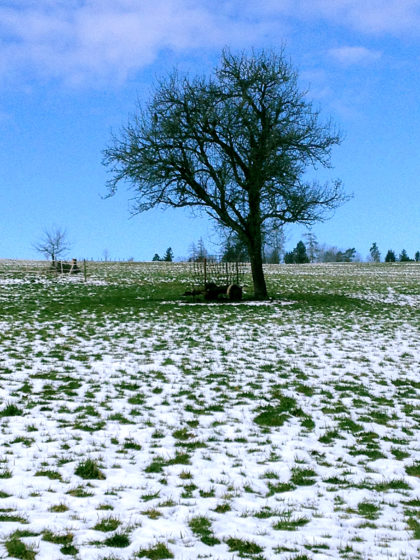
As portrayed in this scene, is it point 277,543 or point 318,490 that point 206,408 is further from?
point 277,543

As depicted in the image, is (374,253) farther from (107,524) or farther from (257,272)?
(107,524)

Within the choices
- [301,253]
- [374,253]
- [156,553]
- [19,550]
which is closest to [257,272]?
[156,553]

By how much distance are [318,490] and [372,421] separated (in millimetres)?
2864

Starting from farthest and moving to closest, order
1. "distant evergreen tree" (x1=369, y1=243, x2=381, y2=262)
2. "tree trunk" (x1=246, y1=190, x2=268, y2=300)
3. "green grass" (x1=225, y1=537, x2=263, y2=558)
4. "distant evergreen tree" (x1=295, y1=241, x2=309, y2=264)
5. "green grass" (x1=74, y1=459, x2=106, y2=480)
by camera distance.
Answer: "distant evergreen tree" (x1=369, y1=243, x2=381, y2=262) < "distant evergreen tree" (x1=295, y1=241, x2=309, y2=264) < "tree trunk" (x1=246, y1=190, x2=268, y2=300) < "green grass" (x1=74, y1=459, x2=106, y2=480) < "green grass" (x1=225, y1=537, x2=263, y2=558)

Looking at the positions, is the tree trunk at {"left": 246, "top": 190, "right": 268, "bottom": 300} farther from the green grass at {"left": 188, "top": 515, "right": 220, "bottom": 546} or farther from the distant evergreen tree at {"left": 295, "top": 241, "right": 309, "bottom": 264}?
the distant evergreen tree at {"left": 295, "top": 241, "right": 309, "bottom": 264}

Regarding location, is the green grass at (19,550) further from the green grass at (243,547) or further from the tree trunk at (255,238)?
the tree trunk at (255,238)

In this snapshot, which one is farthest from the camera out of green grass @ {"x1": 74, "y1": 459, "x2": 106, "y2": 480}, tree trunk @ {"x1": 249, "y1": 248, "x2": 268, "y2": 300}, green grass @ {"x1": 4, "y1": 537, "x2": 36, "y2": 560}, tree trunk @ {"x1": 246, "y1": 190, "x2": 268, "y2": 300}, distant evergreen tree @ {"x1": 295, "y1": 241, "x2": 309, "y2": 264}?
distant evergreen tree @ {"x1": 295, "y1": 241, "x2": 309, "y2": 264}

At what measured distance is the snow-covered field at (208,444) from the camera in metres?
4.52

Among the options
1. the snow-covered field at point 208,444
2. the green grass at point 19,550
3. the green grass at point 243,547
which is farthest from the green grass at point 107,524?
the green grass at point 243,547

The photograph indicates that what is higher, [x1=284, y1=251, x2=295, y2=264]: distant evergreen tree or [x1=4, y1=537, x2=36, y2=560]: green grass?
[x1=284, y1=251, x2=295, y2=264]: distant evergreen tree

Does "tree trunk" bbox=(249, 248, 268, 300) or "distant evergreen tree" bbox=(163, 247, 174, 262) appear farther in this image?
"distant evergreen tree" bbox=(163, 247, 174, 262)

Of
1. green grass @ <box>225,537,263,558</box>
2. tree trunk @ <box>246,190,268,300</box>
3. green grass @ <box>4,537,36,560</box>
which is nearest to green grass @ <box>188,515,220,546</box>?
green grass @ <box>225,537,263,558</box>

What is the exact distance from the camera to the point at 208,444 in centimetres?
701

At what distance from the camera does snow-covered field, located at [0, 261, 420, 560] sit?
4.52 m
